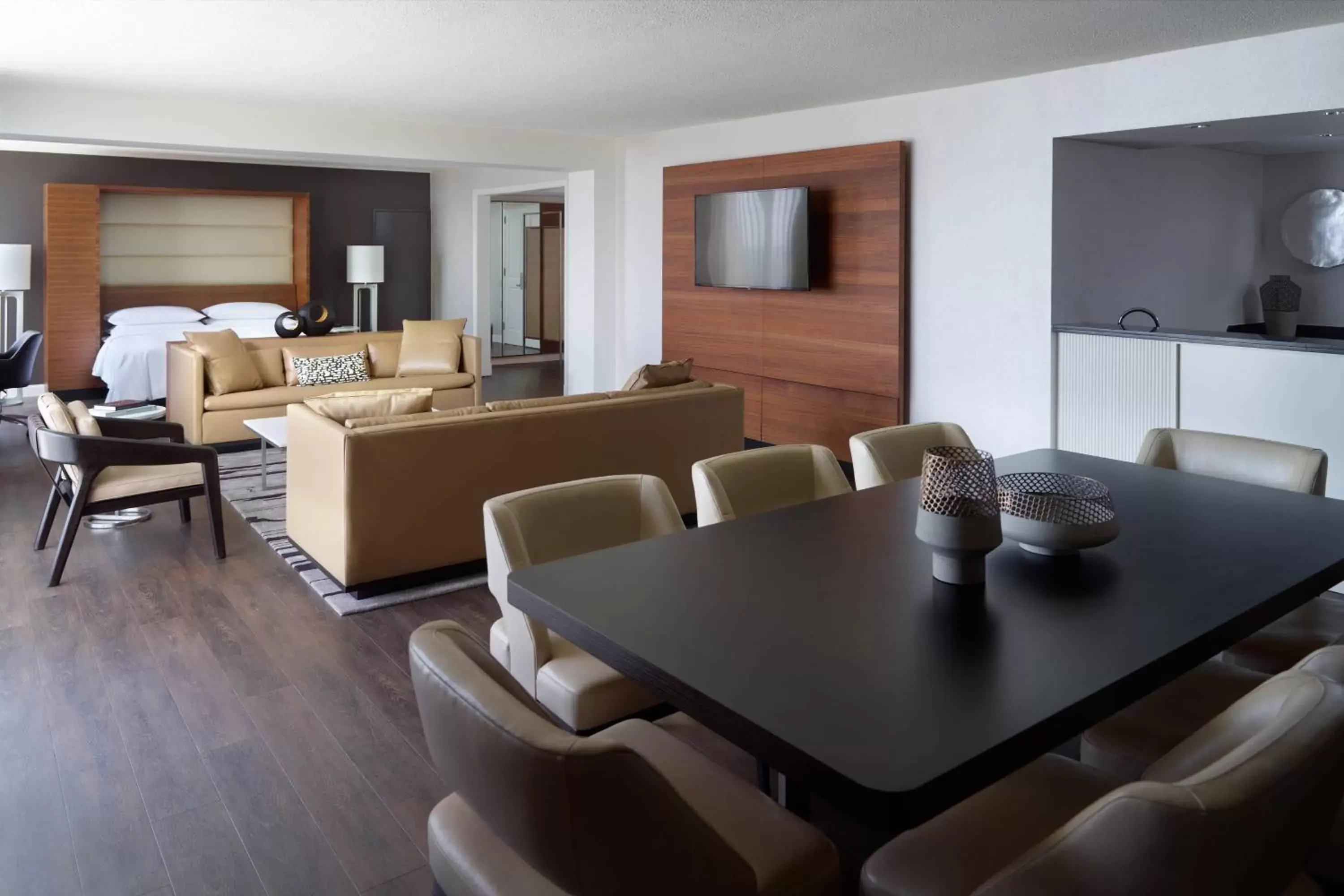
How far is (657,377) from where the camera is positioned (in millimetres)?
5004

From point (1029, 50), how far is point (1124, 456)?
197cm

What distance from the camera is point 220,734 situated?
2.88 meters

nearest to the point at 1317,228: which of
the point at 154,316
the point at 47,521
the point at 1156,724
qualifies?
the point at 1156,724

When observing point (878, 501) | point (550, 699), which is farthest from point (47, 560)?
point (878, 501)

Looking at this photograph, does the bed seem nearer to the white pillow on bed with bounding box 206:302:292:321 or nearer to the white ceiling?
the white pillow on bed with bounding box 206:302:292:321

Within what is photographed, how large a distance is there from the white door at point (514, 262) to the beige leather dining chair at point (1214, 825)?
11.9 m

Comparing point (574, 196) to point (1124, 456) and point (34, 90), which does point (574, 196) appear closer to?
point (34, 90)

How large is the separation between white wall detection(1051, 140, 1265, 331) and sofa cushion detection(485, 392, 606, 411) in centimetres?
245

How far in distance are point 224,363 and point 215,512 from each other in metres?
2.66

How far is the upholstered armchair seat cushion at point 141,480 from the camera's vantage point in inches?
169

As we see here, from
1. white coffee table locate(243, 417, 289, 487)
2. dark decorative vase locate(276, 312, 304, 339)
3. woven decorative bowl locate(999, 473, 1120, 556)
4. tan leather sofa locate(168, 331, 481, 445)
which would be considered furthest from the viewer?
dark decorative vase locate(276, 312, 304, 339)

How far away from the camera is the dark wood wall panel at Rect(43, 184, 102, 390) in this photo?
8766 mm

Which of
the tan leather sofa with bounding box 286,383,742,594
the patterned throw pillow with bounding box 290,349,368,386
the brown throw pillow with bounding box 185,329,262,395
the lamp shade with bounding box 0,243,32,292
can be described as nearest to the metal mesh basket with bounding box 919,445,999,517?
the tan leather sofa with bounding box 286,383,742,594

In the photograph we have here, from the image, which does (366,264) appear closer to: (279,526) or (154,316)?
(154,316)
